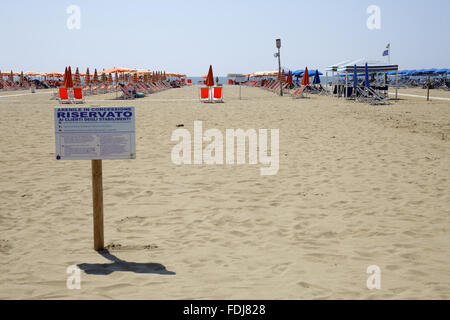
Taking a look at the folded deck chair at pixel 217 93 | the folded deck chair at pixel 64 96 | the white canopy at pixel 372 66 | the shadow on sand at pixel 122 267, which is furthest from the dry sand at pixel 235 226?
the white canopy at pixel 372 66

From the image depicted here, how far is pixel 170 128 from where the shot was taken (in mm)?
11227

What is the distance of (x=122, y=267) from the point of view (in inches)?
135

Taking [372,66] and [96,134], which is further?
[372,66]

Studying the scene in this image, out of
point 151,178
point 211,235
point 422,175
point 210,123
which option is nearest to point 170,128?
point 210,123

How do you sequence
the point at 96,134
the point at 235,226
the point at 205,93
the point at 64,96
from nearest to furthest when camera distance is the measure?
1. the point at 96,134
2. the point at 235,226
3. the point at 205,93
4. the point at 64,96

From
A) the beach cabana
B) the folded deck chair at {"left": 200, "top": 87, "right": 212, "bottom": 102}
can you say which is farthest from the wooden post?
the beach cabana

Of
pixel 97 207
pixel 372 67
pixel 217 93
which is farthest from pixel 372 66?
pixel 97 207

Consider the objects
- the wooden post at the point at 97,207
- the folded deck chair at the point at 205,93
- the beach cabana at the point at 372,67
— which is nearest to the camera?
the wooden post at the point at 97,207

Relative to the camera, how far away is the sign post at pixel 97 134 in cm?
356

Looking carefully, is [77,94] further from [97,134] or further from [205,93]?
[97,134]

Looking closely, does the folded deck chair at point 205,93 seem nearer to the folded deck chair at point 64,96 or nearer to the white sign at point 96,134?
the folded deck chair at point 64,96

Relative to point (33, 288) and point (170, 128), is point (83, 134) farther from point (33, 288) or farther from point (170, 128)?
point (170, 128)

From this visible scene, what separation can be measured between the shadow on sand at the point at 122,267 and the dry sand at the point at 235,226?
0.6 inches
